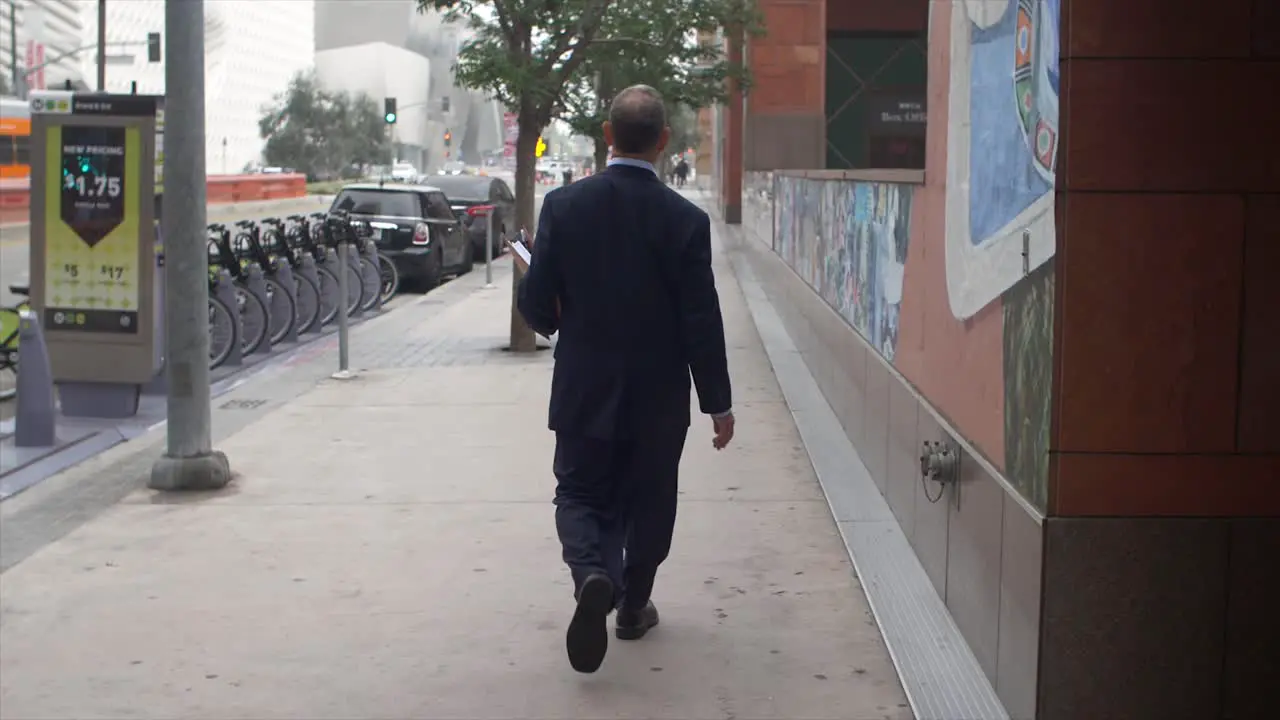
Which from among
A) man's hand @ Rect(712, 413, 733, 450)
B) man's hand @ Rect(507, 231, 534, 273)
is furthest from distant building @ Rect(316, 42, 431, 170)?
man's hand @ Rect(712, 413, 733, 450)

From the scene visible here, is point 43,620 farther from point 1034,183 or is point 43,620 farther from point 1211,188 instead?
point 1211,188

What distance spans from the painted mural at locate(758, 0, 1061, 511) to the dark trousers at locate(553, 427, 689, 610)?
3.40ft

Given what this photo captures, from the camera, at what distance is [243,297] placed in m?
14.0

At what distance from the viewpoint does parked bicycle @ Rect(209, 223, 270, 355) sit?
44.9ft

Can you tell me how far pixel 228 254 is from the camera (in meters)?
13.7

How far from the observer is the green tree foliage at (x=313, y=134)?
3848 inches

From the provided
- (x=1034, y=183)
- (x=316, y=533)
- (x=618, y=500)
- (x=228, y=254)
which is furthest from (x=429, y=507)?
(x=228, y=254)

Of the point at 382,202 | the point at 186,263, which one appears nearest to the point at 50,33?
the point at 382,202

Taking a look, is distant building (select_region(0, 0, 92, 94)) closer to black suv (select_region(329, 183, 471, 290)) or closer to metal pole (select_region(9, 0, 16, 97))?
metal pole (select_region(9, 0, 16, 97))

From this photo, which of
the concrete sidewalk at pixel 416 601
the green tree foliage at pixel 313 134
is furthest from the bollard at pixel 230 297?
the green tree foliage at pixel 313 134

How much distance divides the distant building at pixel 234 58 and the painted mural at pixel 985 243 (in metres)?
128

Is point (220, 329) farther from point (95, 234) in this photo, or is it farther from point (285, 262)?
point (95, 234)

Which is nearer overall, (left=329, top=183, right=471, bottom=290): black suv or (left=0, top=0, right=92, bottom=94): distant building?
(left=329, top=183, right=471, bottom=290): black suv

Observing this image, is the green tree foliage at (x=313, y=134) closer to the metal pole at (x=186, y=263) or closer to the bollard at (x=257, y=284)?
the bollard at (x=257, y=284)
